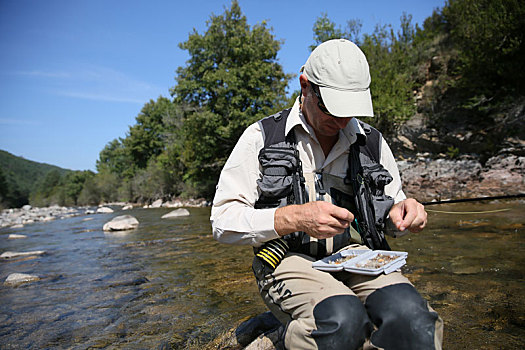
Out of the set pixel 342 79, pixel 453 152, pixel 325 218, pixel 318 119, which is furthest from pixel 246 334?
pixel 453 152

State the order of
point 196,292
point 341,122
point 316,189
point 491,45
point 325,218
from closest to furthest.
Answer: point 325,218 < point 341,122 < point 316,189 < point 196,292 < point 491,45

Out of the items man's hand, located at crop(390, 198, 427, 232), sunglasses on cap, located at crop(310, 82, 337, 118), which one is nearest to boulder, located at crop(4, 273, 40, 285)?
sunglasses on cap, located at crop(310, 82, 337, 118)

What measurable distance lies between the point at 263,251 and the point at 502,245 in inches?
202

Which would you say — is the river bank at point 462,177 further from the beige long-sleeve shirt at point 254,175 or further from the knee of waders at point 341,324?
the knee of waders at point 341,324

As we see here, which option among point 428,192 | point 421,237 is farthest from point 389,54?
point 421,237

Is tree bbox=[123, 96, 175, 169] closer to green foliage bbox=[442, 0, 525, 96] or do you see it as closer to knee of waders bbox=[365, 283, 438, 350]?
green foliage bbox=[442, 0, 525, 96]

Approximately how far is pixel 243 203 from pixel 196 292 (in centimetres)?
297

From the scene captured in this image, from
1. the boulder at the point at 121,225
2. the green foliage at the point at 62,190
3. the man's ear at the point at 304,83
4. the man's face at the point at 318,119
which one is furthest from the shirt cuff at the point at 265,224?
the green foliage at the point at 62,190

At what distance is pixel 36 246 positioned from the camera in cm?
1040

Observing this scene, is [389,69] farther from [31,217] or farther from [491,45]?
[31,217]

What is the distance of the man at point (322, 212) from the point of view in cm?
167

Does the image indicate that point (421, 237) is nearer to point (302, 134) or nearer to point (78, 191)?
point (302, 134)

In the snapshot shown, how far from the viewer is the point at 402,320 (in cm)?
161

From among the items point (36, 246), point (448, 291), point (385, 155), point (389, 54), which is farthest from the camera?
point (389, 54)
